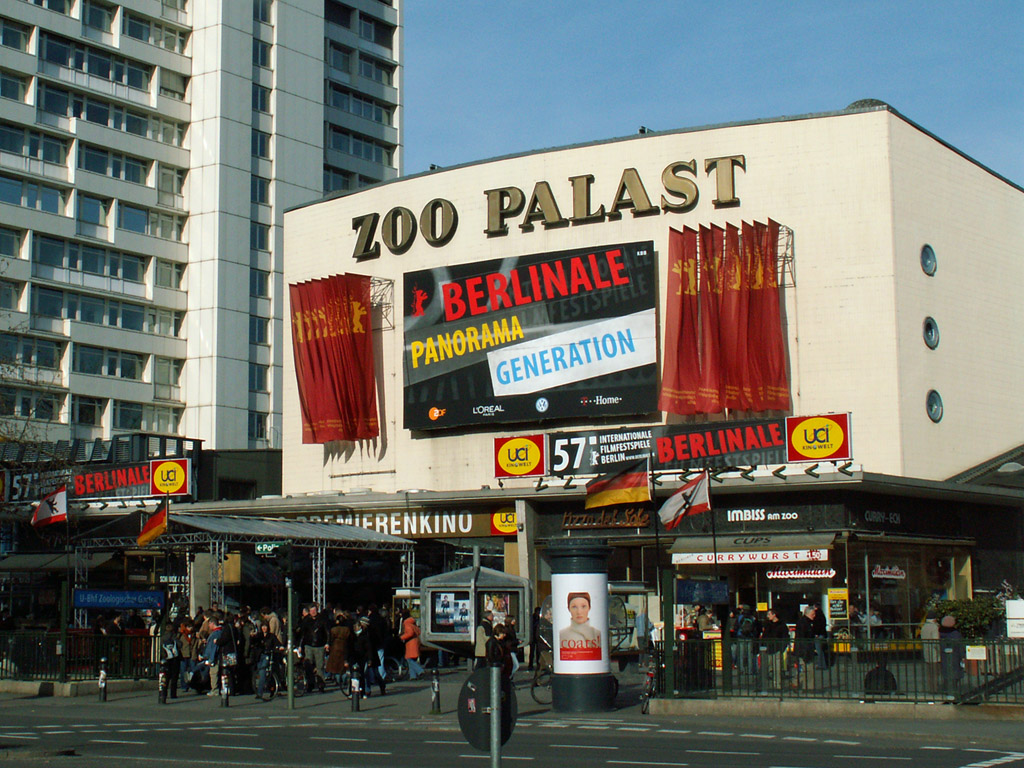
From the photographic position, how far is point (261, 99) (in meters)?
75.7

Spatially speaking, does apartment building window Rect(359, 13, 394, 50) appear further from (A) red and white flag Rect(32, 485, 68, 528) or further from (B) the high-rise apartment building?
(A) red and white flag Rect(32, 485, 68, 528)

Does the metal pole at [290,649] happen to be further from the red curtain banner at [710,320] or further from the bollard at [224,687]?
the red curtain banner at [710,320]

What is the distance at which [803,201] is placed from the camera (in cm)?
3816

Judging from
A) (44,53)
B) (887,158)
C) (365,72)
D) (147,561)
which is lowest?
(147,561)

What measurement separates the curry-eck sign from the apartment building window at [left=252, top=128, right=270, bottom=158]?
105 feet

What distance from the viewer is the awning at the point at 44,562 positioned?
46.1m

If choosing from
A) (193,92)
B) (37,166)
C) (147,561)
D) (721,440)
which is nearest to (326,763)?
(721,440)

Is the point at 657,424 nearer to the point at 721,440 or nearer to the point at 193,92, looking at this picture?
the point at 721,440

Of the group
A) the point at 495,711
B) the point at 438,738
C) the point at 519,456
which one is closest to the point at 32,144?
the point at 519,456

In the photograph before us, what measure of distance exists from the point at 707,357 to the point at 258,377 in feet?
136

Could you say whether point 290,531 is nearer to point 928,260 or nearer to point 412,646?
point 412,646

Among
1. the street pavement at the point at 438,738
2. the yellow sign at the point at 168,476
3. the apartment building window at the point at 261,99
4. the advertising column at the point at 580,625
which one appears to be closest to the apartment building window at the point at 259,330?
the apartment building window at the point at 261,99

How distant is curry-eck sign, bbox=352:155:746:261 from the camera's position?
3941cm

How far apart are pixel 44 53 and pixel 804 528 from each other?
49938 millimetres
